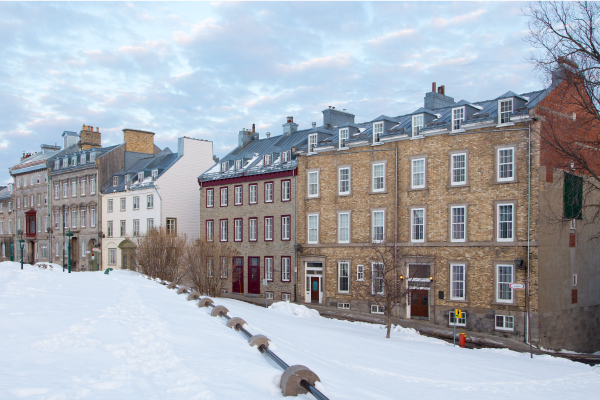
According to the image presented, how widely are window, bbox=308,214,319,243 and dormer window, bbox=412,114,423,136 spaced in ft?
31.3

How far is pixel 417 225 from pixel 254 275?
50.8ft

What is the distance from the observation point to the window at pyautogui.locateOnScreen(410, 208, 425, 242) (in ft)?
110

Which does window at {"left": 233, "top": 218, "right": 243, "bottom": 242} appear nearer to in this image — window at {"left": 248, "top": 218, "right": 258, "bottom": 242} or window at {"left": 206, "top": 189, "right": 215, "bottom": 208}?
window at {"left": 248, "top": 218, "right": 258, "bottom": 242}

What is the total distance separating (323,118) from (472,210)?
18.3 metres

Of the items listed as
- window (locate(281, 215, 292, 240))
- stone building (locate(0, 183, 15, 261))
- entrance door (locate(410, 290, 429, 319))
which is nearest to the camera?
entrance door (locate(410, 290, 429, 319))

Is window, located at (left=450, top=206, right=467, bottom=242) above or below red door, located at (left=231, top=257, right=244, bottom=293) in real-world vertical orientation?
above

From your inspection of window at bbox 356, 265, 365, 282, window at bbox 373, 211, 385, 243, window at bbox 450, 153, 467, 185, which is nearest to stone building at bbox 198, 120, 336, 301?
window at bbox 356, 265, 365, 282

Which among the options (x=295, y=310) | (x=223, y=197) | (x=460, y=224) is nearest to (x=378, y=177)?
(x=460, y=224)

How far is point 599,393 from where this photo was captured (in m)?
17.5

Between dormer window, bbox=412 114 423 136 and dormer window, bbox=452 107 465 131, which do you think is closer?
dormer window, bbox=452 107 465 131

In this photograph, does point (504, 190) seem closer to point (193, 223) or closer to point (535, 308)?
point (535, 308)

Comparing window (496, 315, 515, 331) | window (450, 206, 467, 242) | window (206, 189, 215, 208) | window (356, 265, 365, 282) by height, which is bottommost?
window (496, 315, 515, 331)

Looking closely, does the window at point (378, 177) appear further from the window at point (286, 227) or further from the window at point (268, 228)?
the window at point (268, 228)

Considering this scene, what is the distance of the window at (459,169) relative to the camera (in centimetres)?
3191
